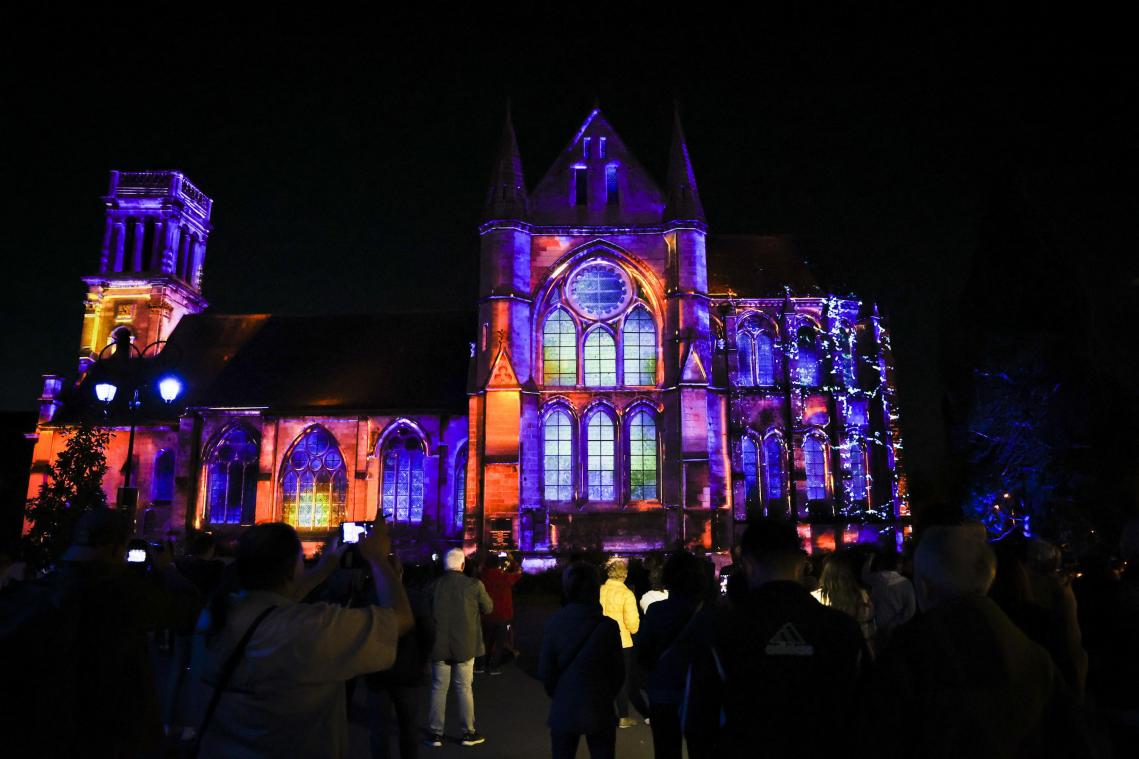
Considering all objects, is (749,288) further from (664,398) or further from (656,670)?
(656,670)

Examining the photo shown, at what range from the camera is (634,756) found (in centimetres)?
866

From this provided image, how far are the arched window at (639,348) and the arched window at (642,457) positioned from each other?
1.31 metres

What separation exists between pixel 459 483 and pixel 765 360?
13453 mm

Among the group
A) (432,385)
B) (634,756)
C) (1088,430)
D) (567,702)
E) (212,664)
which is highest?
(432,385)

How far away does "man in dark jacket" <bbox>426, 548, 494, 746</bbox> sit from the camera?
30.2ft

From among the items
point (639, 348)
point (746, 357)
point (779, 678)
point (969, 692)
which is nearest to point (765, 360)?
point (746, 357)

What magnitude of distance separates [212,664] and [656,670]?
349cm

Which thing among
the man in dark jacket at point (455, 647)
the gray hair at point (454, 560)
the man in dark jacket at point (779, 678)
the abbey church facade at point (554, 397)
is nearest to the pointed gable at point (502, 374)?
the abbey church facade at point (554, 397)

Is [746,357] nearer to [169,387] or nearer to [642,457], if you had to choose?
[642,457]

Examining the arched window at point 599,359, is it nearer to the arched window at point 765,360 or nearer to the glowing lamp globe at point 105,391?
the arched window at point 765,360

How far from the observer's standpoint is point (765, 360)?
35.2 meters

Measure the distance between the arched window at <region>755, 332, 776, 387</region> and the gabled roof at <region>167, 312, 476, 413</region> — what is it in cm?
1213

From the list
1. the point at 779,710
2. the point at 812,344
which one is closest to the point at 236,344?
the point at 812,344

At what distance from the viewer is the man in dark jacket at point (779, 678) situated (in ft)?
12.4
